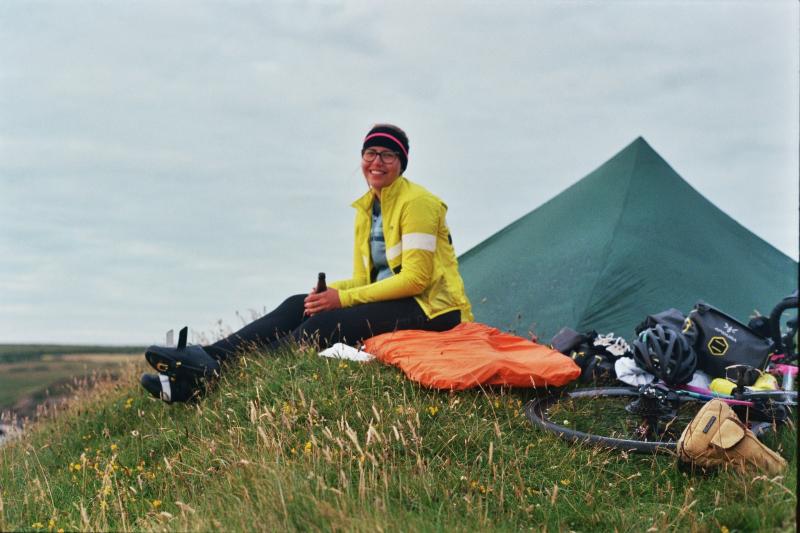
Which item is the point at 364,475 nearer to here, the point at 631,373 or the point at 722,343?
the point at 631,373

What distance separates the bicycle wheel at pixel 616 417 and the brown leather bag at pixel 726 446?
0.31 m

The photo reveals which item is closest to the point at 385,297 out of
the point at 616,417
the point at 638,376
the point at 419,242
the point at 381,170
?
the point at 419,242

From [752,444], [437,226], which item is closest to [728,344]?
[752,444]

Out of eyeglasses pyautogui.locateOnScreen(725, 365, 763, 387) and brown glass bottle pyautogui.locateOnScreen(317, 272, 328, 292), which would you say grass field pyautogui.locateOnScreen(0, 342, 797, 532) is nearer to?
eyeglasses pyautogui.locateOnScreen(725, 365, 763, 387)

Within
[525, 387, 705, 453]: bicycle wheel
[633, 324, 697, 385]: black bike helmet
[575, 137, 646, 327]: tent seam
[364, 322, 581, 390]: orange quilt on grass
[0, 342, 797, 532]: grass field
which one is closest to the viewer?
[0, 342, 797, 532]: grass field

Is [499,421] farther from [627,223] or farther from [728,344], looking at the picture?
[627,223]

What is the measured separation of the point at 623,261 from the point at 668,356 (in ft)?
11.6

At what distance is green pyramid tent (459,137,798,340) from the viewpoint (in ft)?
30.5

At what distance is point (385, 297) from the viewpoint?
6.80 metres

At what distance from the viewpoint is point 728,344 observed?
6598 millimetres

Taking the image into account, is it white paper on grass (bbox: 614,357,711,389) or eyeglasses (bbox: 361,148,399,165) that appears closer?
white paper on grass (bbox: 614,357,711,389)

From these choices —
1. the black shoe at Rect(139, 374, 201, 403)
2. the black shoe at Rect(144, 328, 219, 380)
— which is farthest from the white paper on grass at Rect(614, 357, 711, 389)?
the black shoe at Rect(139, 374, 201, 403)

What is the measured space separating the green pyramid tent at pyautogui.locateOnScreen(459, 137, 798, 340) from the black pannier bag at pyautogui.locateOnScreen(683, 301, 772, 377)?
7.34ft

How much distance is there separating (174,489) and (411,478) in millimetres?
1769
